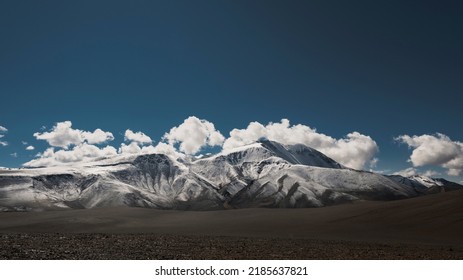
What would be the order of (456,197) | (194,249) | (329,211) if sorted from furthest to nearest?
1. (329,211)
2. (456,197)
3. (194,249)

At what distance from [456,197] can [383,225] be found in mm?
18398

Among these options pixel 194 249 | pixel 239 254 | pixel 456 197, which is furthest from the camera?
pixel 456 197

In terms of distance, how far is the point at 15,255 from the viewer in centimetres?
2538

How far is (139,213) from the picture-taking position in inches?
4247

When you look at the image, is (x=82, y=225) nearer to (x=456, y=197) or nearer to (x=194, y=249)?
(x=194, y=249)

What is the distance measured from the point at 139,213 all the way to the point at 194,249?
80890 millimetres
